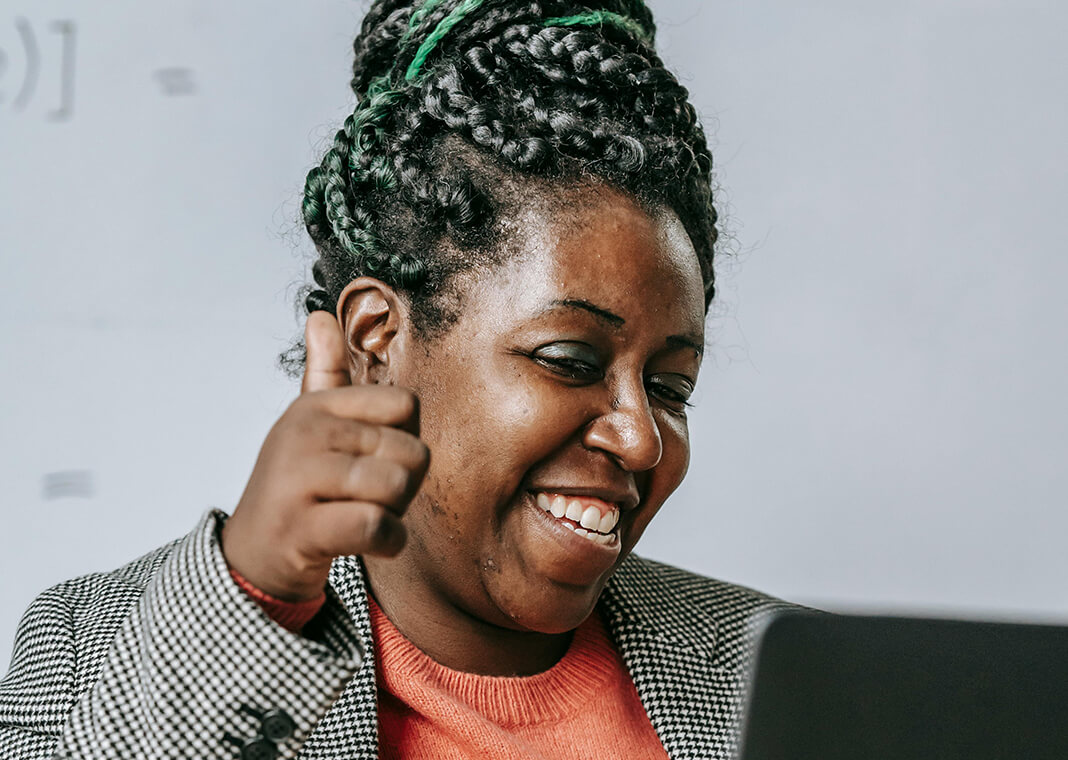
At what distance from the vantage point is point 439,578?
1026 millimetres

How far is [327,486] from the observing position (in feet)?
2.29

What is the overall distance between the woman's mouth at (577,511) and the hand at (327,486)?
0.27 m

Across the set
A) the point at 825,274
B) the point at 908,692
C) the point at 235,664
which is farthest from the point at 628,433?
the point at 825,274

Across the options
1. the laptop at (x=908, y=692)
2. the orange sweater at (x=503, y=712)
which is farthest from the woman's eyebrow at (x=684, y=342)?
the laptop at (x=908, y=692)

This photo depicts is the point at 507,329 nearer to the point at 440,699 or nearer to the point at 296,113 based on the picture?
the point at 440,699

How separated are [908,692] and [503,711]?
2.11 ft

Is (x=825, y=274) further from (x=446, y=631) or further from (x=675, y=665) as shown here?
(x=446, y=631)

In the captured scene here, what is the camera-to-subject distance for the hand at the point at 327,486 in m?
0.69

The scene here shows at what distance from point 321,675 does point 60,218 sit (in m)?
0.99

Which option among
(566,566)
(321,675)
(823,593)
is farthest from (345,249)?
(823,593)

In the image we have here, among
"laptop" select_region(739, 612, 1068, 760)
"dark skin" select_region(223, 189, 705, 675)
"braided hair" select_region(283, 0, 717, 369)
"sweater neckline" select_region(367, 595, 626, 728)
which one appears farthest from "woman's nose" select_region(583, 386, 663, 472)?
"laptop" select_region(739, 612, 1068, 760)

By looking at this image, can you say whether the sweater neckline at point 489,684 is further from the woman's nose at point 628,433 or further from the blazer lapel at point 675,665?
the woman's nose at point 628,433

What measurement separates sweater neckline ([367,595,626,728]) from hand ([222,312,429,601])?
0.33 m

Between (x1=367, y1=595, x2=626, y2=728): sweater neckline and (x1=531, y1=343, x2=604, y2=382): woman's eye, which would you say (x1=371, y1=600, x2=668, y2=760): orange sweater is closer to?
(x1=367, y1=595, x2=626, y2=728): sweater neckline
